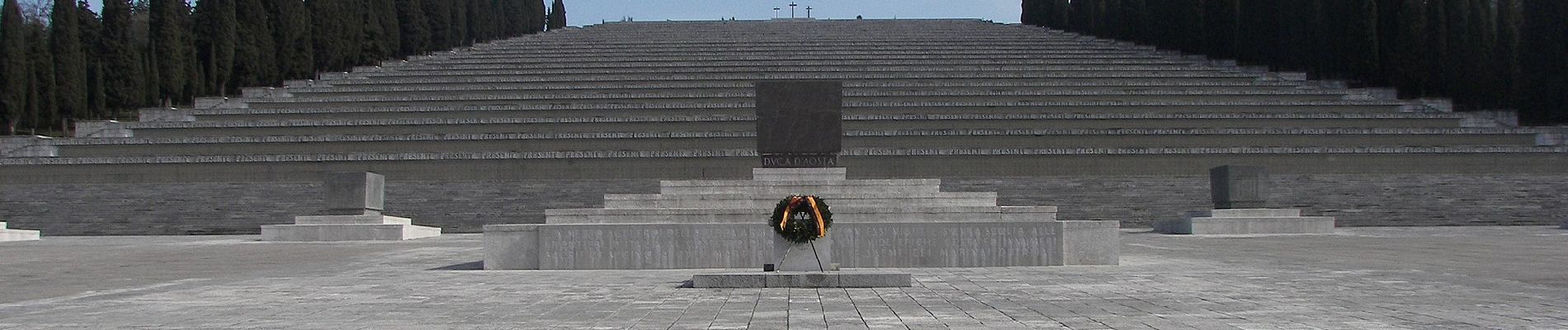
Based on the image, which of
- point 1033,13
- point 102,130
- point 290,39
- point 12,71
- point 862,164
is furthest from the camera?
point 1033,13

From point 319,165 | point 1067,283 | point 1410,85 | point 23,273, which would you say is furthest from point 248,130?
point 1410,85

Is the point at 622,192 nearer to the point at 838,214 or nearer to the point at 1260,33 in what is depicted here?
the point at 838,214

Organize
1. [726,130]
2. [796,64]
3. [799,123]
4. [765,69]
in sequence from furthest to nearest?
[796,64] < [765,69] < [726,130] < [799,123]

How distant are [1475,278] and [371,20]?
147 feet

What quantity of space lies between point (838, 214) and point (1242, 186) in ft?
37.0

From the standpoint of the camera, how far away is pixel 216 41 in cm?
4388

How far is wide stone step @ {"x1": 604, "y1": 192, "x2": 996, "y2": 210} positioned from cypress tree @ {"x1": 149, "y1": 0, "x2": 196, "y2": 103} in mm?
30217

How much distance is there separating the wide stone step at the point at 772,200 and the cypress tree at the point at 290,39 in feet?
109

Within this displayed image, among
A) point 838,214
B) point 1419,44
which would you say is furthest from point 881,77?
point 838,214

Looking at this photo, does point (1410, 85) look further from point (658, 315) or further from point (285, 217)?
point (658, 315)

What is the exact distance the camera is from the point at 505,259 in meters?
14.3

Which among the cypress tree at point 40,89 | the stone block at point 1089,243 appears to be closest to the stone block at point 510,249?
the stone block at point 1089,243

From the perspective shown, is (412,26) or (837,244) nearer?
(837,244)

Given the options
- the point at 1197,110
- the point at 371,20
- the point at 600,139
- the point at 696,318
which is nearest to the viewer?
the point at 696,318
